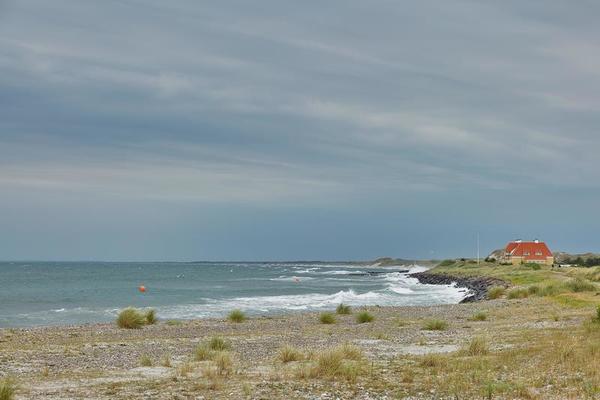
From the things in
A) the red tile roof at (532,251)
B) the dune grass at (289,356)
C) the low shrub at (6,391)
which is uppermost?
the red tile roof at (532,251)

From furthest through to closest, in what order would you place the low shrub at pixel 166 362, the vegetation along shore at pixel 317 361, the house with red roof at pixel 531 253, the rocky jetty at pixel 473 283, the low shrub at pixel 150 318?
the house with red roof at pixel 531 253 < the rocky jetty at pixel 473 283 < the low shrub at pixel 150 318 < the low shrub at pixel 166 362 < the vegetation along shore at pixel 317 361

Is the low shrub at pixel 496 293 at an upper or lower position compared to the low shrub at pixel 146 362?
lower

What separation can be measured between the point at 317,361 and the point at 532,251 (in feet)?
372

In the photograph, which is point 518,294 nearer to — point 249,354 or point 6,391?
point 249,354

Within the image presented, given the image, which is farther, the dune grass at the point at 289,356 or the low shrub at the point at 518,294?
the low shrub at the point at 518,294

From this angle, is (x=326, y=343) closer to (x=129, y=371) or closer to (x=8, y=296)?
(x=129, y=371)

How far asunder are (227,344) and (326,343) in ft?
11.6

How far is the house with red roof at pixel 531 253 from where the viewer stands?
395 feet

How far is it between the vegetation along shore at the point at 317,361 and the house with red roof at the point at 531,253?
9161 centimetres

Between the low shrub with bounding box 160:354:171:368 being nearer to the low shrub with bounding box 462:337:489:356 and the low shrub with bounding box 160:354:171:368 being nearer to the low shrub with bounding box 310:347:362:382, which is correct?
the low shrub with bounding box 310:347:362:382

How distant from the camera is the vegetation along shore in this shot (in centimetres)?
1343

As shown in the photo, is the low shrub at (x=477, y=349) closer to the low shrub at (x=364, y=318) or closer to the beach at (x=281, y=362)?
the beach at (x=281, y=362)

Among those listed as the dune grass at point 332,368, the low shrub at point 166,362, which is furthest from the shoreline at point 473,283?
the dune grass at point 332,368

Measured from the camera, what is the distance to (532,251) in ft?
400
